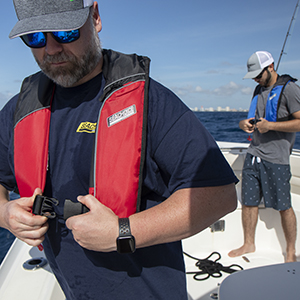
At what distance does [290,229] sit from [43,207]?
8.37ft

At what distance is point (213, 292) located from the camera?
246 centimetres

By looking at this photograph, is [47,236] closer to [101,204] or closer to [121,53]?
[101,204]

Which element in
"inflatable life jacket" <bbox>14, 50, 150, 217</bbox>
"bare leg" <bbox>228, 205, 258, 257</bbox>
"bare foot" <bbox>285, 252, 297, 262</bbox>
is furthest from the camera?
"bare leg" <bbox>228, 205, 258, 257</bbox>

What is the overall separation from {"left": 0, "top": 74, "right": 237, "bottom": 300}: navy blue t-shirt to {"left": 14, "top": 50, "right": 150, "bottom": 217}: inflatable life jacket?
1.5 inches

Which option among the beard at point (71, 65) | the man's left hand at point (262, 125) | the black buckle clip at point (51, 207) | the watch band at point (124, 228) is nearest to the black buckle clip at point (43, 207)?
the black buckle clip at point (51, 207)

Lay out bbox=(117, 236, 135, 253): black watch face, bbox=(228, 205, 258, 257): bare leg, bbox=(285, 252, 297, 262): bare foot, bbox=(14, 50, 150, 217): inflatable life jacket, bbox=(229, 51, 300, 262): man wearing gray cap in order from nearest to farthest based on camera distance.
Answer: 1. bbox=(117, 236, 135, 253): black watch face
2. bbox=(14, 50, 150, 217): inflatable life jacket
3. bbox=(229, 51, 300, 262): man wearing gray cap
4. bbox=(285, 252, 297, 262): bare foot
5. bbox=(228, 205, 258, 257): bare leg

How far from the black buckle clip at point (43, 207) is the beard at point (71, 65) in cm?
43

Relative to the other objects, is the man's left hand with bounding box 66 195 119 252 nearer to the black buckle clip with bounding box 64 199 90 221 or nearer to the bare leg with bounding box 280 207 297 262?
the black buckle clip with bounding box 64 199 90 221

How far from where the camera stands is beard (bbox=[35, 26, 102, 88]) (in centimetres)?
101

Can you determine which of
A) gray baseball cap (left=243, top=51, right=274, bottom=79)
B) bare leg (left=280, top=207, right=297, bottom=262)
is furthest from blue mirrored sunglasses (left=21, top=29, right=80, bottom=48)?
bare leg (left=280, top=207, right=297, bottom=262)

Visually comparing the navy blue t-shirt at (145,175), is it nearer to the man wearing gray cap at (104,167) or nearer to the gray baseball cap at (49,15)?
the man wearing gray cap at (104,167)

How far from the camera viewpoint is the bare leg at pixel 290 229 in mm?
2711

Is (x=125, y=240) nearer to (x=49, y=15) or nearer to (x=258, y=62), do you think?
(x=49, y=15)

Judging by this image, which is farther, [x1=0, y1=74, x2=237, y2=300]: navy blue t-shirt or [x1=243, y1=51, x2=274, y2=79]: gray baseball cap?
[x1=243, y1=51, x2=274, y2=79]: gray baseball cap
